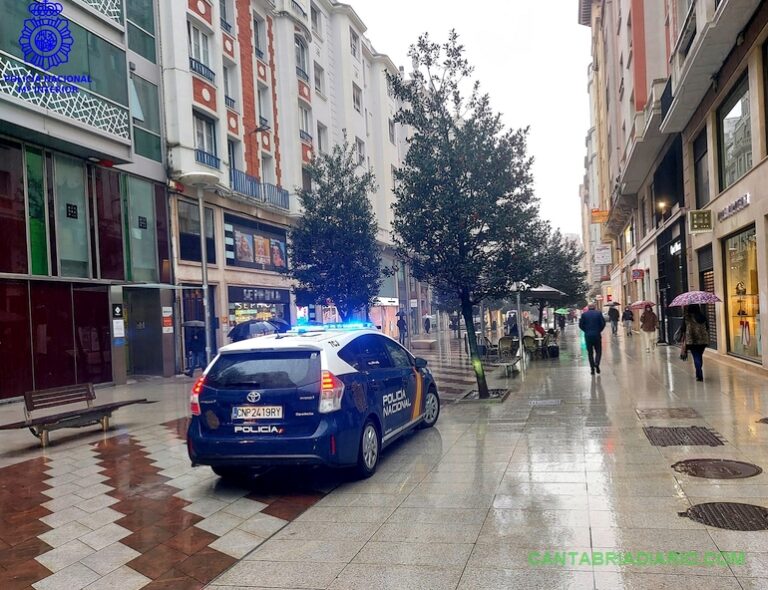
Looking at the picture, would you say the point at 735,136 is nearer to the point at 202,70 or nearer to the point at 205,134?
the point at 205,134

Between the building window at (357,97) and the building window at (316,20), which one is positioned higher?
the building window at (316,20)

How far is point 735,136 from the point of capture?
1445 centimetres

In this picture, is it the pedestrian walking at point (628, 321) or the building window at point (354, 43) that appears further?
the building window at point (354, 43)

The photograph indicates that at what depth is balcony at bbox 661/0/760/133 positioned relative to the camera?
12.2 m

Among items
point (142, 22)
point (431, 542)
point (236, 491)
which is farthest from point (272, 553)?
point (142, 22)

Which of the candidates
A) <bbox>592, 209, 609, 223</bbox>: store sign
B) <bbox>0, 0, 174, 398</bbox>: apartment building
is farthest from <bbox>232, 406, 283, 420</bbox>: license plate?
<bbox>592, 209, 609, 223</bbox>: store sign

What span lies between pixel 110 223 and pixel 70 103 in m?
3.67

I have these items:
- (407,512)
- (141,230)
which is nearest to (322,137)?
(141,230)

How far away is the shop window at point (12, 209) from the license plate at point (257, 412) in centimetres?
1102

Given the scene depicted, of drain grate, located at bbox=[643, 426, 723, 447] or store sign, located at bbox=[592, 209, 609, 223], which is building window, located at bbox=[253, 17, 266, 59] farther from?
store sign, located at bbox=[592, 209, 609, 223]

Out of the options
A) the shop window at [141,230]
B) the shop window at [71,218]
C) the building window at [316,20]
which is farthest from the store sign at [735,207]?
the building window at [316,20]

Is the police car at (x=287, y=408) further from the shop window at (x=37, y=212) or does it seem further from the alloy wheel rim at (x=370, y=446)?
the shop window at (x=37, y=212)

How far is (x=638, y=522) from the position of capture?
4.56 metres

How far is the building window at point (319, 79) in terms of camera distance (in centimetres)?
3188
